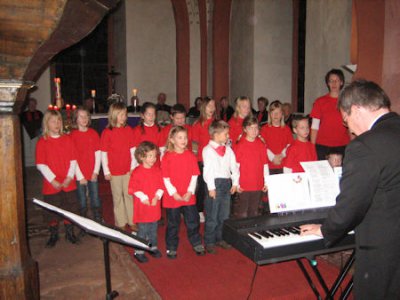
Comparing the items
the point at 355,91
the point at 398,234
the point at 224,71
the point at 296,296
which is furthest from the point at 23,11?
the point at 224,71

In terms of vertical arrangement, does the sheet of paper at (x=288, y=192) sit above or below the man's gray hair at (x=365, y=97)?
below

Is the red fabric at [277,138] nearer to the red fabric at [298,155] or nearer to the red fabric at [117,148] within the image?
the red fabric at [298,155]

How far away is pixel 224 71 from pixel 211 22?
1.46 m

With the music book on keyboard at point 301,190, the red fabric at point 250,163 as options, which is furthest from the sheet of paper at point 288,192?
the red fabric at point 250,163

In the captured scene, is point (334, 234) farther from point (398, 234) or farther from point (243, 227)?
point (243, 227)

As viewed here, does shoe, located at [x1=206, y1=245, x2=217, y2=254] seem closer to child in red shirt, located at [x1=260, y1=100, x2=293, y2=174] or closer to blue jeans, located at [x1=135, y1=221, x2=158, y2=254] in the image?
blue jeans, located at [x1=135, y1=221, x2=158, y2=254]

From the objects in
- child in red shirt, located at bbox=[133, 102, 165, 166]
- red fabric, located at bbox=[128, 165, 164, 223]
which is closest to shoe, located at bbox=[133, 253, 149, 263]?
red fabric, located at bbox=[128, 165, 164, 223]

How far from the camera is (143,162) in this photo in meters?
4.08

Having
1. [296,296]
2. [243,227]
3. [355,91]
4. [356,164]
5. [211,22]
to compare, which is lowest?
[296,296]

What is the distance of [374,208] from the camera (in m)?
2.07

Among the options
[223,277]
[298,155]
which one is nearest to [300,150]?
[298,155]

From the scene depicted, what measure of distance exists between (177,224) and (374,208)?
242 centimetres

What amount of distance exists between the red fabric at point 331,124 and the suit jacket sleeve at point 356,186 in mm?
2884

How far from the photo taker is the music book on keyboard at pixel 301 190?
2900 mm
